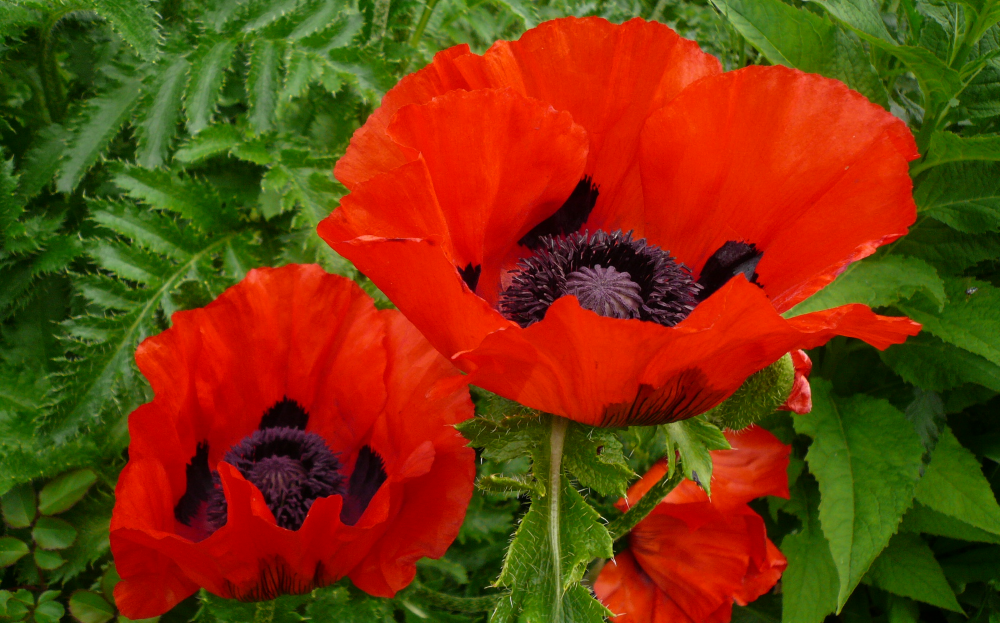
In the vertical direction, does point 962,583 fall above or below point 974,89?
below

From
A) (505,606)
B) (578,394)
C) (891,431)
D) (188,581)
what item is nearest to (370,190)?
(578,394)

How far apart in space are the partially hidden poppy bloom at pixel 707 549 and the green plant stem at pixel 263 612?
59 cm

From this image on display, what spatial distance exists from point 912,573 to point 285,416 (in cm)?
132

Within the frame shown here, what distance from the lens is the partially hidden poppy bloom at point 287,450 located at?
1.10 m

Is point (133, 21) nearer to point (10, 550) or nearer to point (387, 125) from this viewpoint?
point (387, 125)

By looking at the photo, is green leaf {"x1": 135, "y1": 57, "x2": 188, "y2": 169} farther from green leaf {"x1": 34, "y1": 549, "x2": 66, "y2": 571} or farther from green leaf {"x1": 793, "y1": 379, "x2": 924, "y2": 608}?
green leaf {"x1": 793, "y1": 379, "x2": 924, "y2": 608}

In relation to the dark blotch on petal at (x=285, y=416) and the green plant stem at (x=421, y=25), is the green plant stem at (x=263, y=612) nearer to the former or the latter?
the dark blotch on petal at (x=285, y=416)

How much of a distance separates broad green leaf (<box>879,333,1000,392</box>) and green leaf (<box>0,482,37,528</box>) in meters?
1.67

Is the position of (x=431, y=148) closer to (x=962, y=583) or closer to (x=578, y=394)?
(x=578, y=394)

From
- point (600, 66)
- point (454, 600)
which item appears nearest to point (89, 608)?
point (454, 600)

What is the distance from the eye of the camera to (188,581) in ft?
3.93

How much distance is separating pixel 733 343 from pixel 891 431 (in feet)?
3.26

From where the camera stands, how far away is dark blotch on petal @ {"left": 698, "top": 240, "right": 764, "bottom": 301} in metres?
1.28

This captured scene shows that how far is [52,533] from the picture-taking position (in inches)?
57.4
